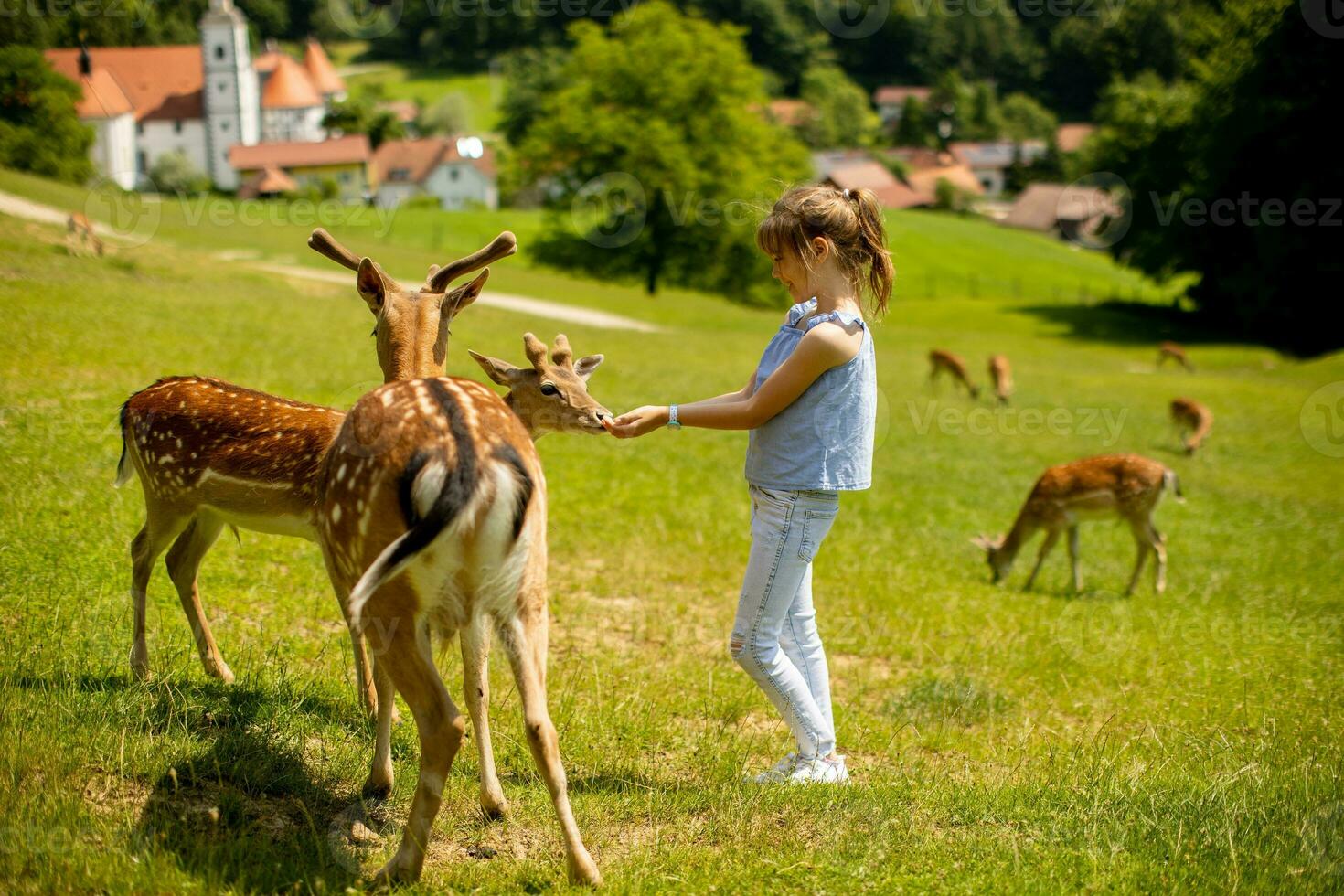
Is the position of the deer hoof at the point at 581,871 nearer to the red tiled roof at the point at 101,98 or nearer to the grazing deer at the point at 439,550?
the grazing deer at the point at 439,550

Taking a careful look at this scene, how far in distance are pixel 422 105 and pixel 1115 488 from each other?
9325cm

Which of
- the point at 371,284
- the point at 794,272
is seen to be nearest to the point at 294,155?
the point at 371,284

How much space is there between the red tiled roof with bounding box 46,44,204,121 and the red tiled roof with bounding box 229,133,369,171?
3.94 meters

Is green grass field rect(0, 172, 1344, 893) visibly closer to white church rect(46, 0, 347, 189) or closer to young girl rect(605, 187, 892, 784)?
young girl rect(605, 187, 892, 784)

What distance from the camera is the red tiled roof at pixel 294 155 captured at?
233 feet

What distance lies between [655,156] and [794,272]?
149ft

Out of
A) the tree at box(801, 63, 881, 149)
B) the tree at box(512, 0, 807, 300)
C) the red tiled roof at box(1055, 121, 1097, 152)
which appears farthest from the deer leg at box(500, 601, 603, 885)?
the red tiled roof at box(1055, 121, 1097, 152)

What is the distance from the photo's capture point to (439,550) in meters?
3.77

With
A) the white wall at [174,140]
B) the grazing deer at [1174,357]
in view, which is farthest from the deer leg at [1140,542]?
the white wall at [174,140]

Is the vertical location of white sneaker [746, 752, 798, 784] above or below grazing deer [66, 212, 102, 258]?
above

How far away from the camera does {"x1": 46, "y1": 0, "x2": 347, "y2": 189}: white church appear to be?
6112 cm

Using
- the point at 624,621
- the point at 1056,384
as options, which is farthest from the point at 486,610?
the point at 1056,384

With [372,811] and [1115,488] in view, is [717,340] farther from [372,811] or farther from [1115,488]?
[372,811]

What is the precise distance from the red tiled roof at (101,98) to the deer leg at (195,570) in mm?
54176
